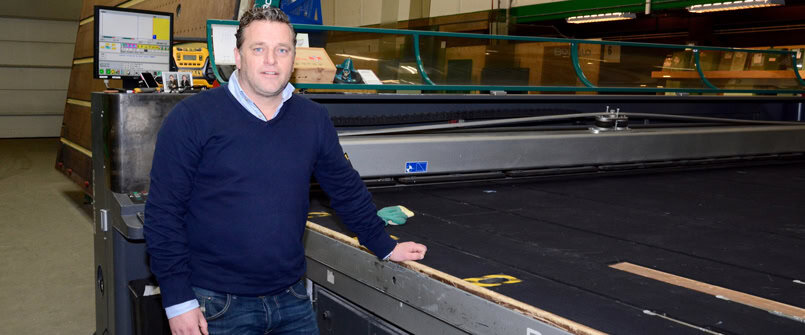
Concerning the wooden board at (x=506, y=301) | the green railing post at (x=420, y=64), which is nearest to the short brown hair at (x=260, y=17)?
the wooden board at (x=506, y=301)

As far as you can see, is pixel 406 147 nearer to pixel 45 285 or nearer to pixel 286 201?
pixel 286 201

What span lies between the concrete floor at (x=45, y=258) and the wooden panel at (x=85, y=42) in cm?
176

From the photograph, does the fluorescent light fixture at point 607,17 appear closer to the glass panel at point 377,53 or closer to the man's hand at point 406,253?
the glass panel at point 377,53

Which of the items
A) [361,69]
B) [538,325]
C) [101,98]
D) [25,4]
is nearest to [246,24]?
[538,325]

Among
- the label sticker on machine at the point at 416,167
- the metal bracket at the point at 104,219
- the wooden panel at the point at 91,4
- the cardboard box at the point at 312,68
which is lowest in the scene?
the metal bracket at the point at 104,219

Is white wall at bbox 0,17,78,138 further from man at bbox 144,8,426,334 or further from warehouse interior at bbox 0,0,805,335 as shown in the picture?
man at bbox 144,8,426,334

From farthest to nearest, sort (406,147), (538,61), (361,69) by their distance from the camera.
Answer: (538,61) → (361,69) → (406,147)

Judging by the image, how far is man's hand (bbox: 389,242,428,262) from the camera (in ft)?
6.28

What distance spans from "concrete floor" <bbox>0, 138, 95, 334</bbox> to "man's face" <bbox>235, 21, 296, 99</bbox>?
2.88 metres

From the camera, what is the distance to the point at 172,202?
62.6 inches

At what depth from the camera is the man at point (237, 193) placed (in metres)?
1.59

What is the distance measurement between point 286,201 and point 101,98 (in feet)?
4.72

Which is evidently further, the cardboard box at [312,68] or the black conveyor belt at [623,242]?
the cardboard box at [312,68]

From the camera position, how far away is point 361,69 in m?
3.50
